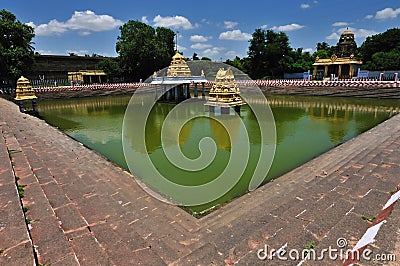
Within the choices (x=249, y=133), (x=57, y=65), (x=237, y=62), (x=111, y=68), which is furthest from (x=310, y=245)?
(x=237, y=62)

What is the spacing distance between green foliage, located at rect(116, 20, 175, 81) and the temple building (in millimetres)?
20333

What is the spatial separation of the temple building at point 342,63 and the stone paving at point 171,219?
30.3 metres

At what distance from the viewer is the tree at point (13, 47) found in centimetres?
2331

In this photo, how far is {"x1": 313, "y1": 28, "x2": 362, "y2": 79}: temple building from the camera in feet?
102

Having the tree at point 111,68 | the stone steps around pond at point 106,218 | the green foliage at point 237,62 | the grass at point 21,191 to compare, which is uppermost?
the green foliage at point 237,62

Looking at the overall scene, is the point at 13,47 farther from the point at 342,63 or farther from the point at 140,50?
the point at 342,63

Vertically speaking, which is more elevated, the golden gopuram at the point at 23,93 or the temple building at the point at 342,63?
the temple building at the point at 342,63

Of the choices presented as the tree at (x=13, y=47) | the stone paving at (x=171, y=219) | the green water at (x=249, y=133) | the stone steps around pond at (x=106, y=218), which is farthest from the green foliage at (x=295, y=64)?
the stone steps around pond at (x=106, y=218)

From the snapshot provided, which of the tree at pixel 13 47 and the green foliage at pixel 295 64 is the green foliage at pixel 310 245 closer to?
the tree at pixel 13 47

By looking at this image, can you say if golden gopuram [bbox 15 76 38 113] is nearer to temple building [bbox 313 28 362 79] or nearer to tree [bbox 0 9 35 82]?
tree [bbox 0 9 35 82]

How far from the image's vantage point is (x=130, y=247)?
2.72 metres

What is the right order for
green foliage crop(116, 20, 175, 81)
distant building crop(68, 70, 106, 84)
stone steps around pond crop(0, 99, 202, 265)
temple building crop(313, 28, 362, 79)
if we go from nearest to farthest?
stone steps around pond crop(0, 99, 202, 265), temple building crop(313, 28, 362, 79), green foliage crop(116, 20, 175, 81), distant building crop(68, 70, 106, 84)

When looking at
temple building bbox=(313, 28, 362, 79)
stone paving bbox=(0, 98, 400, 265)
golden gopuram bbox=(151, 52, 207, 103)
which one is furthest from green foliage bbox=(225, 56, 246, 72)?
stone paving bbox=(0, 98, 400, 265)

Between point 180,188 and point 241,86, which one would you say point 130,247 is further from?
point 241,86
